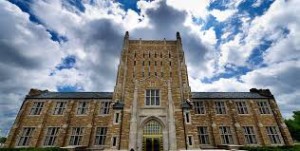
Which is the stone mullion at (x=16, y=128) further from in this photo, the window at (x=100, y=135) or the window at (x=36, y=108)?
the window at (x=100, y=135)

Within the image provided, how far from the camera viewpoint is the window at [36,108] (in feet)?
82.7

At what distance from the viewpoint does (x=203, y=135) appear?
78.2ft

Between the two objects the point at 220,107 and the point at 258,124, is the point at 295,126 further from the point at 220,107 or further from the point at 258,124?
the point at 220,107

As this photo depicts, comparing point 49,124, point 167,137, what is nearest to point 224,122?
point 167,137

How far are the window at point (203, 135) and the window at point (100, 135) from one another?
14772 mm

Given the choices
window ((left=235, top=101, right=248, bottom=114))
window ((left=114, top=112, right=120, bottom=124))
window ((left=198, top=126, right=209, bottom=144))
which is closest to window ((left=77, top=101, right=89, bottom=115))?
window ((left=114, top=112, right=120, bottom=124))

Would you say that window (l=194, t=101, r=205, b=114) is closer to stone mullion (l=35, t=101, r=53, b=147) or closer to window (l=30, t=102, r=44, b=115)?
stone mullion (l=35, t=101, r=53, b=147)

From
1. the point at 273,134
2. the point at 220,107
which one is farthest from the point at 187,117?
the point at 273,134

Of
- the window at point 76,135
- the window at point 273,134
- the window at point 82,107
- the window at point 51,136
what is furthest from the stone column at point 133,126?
the window at point 273,134

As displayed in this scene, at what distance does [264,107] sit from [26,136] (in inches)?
1510

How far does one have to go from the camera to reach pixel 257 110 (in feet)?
82.9

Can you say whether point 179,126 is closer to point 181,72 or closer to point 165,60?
point 181,72

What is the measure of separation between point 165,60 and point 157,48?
263 centimetres

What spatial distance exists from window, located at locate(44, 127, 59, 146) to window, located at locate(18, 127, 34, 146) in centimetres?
251
